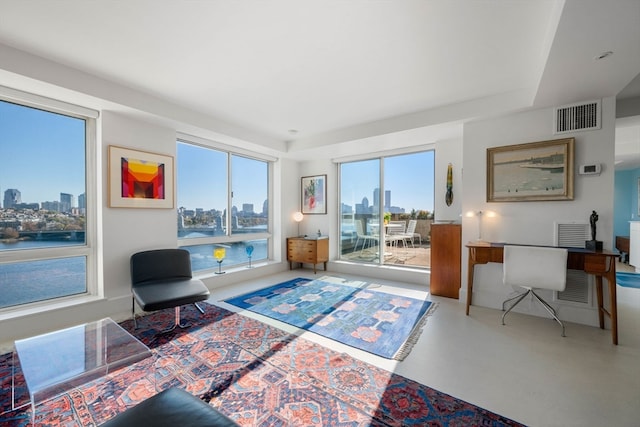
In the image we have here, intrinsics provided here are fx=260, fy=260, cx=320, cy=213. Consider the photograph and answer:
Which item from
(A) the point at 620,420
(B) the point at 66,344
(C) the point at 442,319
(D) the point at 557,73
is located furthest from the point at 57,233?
(D) the point at 557,73

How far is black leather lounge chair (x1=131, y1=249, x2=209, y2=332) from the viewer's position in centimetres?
259

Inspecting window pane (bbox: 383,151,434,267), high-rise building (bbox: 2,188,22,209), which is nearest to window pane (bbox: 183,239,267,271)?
high-rise building (bbox: 2,188,22,209)

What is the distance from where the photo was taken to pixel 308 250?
17.4 feet

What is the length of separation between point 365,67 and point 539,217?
271 centimetres

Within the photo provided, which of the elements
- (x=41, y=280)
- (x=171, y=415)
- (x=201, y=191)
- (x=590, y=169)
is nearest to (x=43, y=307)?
(x=41, y=280)

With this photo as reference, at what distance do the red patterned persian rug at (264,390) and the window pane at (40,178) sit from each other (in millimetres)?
1287

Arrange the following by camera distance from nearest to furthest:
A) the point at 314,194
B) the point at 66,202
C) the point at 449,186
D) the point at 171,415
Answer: the point at 171,415 < the point at 66,202 < the point at 449,186 < the point at 314,194

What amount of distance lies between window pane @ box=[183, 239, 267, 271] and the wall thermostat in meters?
4.87

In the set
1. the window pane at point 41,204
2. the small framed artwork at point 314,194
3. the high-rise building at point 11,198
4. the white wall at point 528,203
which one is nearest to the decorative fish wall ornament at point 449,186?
the white wall at point 528,203

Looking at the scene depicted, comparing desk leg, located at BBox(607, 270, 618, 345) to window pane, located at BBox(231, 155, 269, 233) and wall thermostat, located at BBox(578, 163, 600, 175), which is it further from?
window pane, located at BBox(231, 155, 269, 233)

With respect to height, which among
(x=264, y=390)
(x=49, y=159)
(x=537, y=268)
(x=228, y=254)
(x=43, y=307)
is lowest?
(x=264, y=390)

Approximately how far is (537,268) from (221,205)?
4.56m

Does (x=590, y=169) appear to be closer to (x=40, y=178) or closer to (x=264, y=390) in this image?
(x=264, y=390)

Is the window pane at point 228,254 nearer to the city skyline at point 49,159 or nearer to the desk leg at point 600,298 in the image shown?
the city skyline at point 49,159
